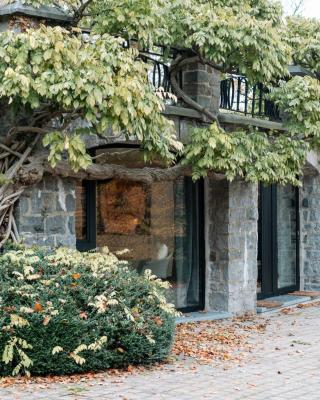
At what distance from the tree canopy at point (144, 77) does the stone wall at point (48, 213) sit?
1.38 ft

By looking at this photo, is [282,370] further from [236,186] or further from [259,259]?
[259,259]

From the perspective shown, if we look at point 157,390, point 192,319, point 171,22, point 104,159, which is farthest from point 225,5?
point 157,390

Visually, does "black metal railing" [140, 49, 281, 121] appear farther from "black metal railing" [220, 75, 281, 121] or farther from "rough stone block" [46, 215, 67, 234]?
"rough stone block" [46, 215, 67, 234]

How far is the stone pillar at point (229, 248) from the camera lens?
1111 cm

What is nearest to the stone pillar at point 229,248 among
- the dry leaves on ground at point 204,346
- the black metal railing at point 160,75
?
the dry leaves on ground at point 204,346

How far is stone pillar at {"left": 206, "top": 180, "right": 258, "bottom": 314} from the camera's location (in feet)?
36.4

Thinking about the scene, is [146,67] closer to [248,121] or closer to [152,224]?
[152,224]

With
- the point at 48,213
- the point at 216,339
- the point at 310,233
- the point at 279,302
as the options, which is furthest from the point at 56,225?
the point at 310,233

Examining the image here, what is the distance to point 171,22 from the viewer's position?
31.1ft

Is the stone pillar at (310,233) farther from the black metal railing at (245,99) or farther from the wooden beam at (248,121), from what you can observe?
the wooden beam at (248,121)

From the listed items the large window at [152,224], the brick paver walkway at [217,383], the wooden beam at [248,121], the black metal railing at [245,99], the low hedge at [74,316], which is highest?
the black metal railing at [245,99]

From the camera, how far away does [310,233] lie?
1422 centimetres

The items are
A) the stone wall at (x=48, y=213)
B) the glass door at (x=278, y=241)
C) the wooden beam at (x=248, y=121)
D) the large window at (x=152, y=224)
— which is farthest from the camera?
the glass door at (x=278, y=241)

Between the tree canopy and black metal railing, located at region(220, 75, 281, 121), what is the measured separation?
42 cm
